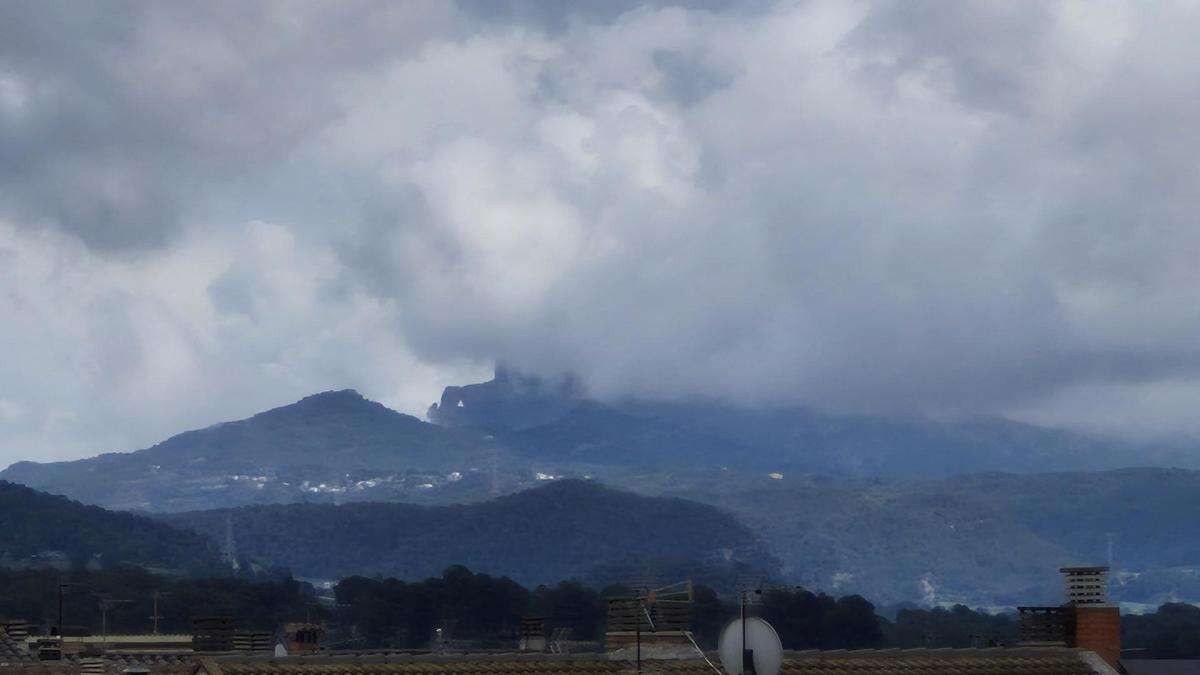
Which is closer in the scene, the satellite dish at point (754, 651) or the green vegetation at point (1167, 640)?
the satellite dish at point (754, 651)

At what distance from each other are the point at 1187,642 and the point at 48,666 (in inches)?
5437

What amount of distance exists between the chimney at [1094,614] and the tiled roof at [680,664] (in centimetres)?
190

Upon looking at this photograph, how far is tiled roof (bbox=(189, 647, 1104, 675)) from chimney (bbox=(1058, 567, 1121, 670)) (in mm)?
1902

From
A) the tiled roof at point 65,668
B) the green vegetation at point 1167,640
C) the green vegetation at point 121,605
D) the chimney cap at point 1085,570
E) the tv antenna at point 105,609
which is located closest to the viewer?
the tiled roof at point 65,668

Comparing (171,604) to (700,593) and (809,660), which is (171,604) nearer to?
(700,593)

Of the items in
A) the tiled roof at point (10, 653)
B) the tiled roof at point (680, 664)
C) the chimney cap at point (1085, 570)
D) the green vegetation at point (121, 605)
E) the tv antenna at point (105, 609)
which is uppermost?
the green vegetation at point (121, 605)

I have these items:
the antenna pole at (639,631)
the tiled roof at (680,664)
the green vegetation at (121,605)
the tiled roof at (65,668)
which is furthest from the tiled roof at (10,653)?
the green vegetation at (121,605)

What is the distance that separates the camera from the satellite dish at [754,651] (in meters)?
35.5

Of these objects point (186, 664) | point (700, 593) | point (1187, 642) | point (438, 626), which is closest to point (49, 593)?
point (438, 626)

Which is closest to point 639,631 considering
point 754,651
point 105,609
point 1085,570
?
point 1085,570

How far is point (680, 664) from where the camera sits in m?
50.2

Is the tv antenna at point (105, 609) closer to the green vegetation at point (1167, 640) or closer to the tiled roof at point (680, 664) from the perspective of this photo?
the tiled roof at point (680, 664)

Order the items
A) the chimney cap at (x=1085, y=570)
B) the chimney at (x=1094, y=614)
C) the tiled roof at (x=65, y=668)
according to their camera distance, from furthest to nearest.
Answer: the chimney at (x=1094, y=614), the chimney cap at (x=1085, y=570), the tiled roof at (x=65, y=668)

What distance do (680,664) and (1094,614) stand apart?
13.2 meters
